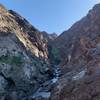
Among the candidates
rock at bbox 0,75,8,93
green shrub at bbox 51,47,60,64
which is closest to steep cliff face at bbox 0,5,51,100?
rock at bbox 0,75,8,93

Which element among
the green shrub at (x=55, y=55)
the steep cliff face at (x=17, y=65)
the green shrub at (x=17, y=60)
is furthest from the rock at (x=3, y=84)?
the green shrub at (x=55, y=55)

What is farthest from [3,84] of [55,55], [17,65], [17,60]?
[55,55]

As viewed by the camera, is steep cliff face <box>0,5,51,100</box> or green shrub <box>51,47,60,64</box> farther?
green shrub <box>51,47,60,64</box>

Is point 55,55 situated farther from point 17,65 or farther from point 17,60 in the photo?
point 17,65

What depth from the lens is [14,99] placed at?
53.8m

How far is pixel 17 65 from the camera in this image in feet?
202

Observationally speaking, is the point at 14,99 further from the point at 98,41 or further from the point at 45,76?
the point at 98,41

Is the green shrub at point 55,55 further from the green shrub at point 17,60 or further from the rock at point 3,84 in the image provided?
the rock at point 3,84

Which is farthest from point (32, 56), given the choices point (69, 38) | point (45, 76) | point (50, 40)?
point (50, 40)

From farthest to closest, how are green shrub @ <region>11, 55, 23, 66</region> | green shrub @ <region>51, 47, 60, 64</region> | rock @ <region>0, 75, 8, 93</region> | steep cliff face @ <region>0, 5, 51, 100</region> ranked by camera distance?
green shrub @ <region>51, 47, 60, 64</region> → green shrub @ <region>11, 55, 23, 66</region> → steep cliff face @ <region>0, 5, 51, 100</region> → rock @ <region>0, 75, 8, 93</region>

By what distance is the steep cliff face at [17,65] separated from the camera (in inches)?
2242

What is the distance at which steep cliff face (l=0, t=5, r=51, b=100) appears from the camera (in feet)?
187

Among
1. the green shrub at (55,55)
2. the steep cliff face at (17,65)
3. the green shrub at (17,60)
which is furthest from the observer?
the green shrub at (55,55)

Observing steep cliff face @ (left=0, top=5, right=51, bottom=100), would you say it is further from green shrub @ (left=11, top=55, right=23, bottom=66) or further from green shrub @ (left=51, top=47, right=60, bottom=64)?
green shrub @ (left=51, top=47, right=60, bottom=64)
